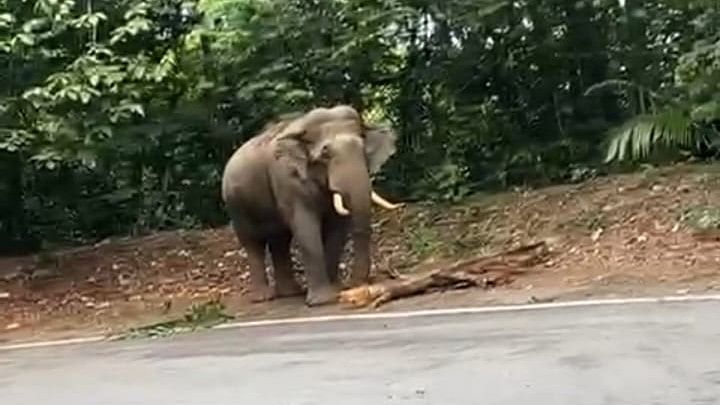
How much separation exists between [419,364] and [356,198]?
5.08 m

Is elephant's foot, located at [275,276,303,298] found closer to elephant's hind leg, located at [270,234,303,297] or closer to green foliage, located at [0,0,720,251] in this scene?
elephant's hind leg, located at [270,234,303,297]

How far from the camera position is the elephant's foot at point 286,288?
15.3 meters

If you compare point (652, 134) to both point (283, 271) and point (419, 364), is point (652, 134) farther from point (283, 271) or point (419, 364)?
point (419, 364)

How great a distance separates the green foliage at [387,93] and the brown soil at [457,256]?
1.32m

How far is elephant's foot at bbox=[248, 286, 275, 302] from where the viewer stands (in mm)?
15183

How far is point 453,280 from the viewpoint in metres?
13.8

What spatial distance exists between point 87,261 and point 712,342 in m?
11.5

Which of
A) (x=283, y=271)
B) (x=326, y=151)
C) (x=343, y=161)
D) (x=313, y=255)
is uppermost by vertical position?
(x=326, y=151)

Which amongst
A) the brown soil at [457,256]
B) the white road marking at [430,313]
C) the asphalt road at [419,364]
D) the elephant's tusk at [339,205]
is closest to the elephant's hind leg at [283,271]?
the brown soil at [457,256]

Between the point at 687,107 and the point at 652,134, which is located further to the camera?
the point at 652,134

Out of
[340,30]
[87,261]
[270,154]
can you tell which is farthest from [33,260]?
[270,154]

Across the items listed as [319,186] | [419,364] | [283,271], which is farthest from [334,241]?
[419,364]

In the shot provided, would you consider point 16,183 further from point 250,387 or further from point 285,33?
point 250,387

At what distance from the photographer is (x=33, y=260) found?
20.0 metres
